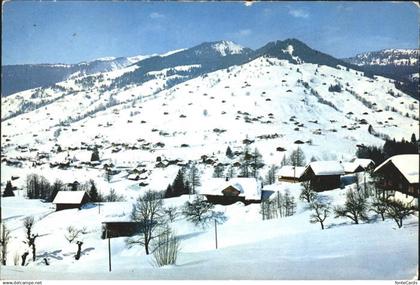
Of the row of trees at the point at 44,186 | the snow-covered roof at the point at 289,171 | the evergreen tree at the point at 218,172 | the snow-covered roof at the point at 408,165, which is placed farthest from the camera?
the evergreen tree at the point at 218,172

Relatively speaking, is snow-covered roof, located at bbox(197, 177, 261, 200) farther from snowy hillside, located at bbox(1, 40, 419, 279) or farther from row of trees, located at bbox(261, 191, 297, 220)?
snowy hillside, located at bbox(1, 40, 419, 279)

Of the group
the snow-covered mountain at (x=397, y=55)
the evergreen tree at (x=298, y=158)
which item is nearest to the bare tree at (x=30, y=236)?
the snow-covered mountain at (x=397, y=55)

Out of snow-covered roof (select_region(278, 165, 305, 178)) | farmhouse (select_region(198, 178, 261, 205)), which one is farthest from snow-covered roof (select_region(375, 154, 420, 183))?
snow-covered roof (select_region(278, 165, 305, 178))

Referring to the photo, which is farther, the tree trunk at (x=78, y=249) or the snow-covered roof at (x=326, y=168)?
the snow-covered roof at (x=326, y=168)

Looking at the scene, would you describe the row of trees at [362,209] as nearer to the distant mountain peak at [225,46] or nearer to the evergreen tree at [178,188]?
the distant mountain peak at [225,46]

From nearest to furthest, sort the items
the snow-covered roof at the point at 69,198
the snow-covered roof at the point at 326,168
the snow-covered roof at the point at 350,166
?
the snow-covered roof at the point at 69,198
the snow-covered roof at the point at 326,168
the snow-covered roof at the point at 350,166

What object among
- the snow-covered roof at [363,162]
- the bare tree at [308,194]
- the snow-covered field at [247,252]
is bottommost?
the snow-covered field at [247,252]

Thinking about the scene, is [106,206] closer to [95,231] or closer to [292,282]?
[95,231]

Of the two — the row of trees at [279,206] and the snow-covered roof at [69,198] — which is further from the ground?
the snow-covered roof at [69,198]

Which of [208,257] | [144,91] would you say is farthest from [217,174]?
[144,91]
